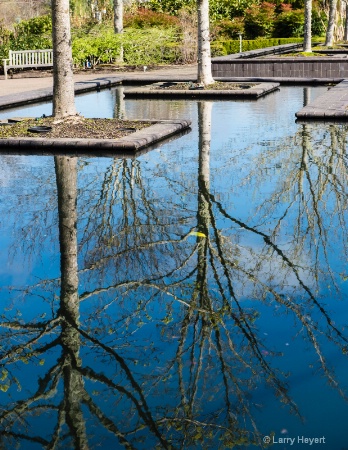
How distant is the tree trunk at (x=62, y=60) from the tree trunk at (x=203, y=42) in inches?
215

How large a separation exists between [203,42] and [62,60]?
5.84 metres

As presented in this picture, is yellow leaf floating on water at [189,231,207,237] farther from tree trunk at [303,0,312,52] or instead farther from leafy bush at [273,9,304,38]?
leafy bush at [273,9,304,38]

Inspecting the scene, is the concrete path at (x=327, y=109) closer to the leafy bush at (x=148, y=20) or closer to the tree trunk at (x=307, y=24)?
the tree trunk at (x=307, y=24)

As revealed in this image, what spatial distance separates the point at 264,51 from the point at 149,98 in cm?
1133

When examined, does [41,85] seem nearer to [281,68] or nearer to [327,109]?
[281,68]

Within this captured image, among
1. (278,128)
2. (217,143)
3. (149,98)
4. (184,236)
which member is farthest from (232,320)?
(149,98)

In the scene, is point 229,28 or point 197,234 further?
point 229,28

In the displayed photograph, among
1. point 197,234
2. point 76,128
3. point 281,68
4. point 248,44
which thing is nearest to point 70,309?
point 197,234

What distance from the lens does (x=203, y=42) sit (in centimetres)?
1684

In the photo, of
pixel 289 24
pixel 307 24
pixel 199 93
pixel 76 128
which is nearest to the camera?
pixel 76 128

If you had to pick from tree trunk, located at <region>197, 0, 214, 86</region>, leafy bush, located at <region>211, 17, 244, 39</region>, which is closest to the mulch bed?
tree trunk, located at <region>197, 0, 214, 86</region>

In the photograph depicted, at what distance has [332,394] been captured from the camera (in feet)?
12.8

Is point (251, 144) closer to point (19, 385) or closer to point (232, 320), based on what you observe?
point (232, 320)

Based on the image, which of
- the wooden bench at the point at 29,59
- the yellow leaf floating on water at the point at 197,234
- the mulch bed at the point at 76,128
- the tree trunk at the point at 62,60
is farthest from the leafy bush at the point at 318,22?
the yellow leaf floating on water at the point at 197,234
